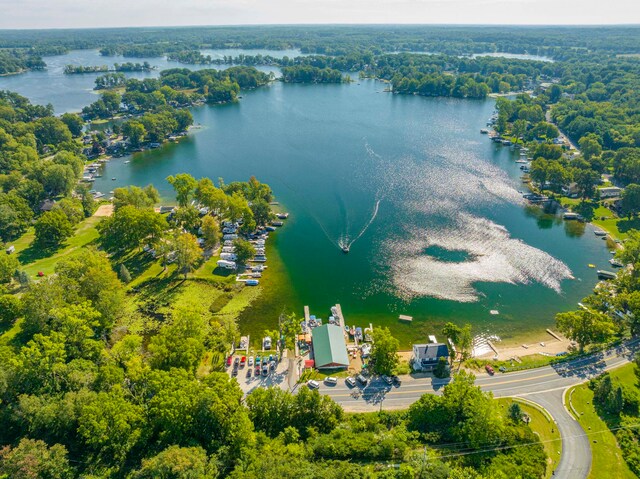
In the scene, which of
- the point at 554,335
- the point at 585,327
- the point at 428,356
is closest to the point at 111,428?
the point at 428,356

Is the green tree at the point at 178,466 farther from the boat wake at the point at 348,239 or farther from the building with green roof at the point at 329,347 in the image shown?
the boat wake at the point at 348,239

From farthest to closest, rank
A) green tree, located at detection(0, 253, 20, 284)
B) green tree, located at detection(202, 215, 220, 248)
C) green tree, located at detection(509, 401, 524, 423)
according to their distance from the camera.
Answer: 1. green tree, located at detection(202, 215, 220, 248)
2. green tree, located at detection(0, 253, 20, 284)
3. green tree, located at detection(509, 401, 524, 423)

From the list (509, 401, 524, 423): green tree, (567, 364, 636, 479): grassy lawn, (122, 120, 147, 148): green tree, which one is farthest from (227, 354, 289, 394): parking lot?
(122, 120, 147, 148): green tree

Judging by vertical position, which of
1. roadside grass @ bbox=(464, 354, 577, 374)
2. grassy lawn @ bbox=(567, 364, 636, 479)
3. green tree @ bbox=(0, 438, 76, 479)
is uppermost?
green tree @ bbox=(0, 438, 76, 479)

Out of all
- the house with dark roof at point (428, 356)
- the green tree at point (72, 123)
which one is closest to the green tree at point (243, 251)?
the house with dark roof at point (428, 356)

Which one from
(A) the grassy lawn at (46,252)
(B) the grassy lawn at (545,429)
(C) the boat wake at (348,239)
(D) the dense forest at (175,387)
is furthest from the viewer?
(C) the boat wake at (348,239)

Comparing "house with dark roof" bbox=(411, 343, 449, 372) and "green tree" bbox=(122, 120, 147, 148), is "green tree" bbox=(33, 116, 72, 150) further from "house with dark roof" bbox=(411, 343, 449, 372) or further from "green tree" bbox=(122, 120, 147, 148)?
"house with dark roof" bbox=(411, 343, 449, 372)
